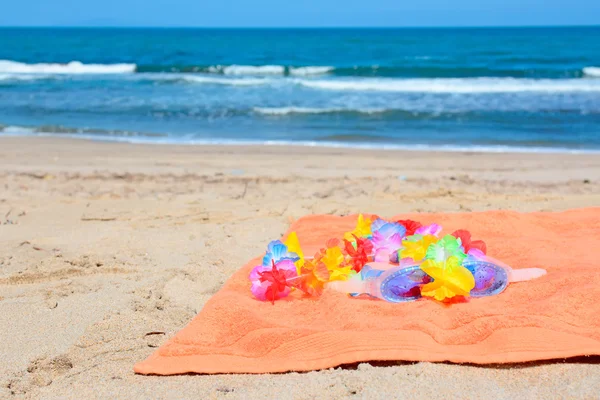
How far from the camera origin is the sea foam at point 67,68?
969 inches

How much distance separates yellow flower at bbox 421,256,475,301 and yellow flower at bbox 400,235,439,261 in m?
0.23

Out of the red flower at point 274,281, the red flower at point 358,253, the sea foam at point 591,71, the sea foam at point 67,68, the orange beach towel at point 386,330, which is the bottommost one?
the orange beach towel at point 386,330

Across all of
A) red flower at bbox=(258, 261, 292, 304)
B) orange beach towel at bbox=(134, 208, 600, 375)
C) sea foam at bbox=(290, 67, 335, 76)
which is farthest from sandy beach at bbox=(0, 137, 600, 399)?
sea foam at bbox=(290, 67, 335, 76)

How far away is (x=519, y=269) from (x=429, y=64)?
2118cm

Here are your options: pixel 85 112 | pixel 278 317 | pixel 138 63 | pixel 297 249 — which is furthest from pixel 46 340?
pixel 138 63

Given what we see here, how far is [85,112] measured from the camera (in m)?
12.1

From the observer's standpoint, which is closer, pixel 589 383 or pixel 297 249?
pixel 589 383

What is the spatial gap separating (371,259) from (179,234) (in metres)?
1.64

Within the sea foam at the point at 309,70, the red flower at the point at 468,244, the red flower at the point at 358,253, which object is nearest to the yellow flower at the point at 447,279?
the red flower at the point at 468,244

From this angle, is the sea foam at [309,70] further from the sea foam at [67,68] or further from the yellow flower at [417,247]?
the yellow flower at [417,247]

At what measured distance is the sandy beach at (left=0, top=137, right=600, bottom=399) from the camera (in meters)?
2.50

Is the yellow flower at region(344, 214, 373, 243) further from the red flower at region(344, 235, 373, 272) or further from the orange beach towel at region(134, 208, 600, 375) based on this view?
the orange beach towel at region(134, 208, 600, 375)

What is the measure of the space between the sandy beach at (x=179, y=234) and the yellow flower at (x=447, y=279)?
0.49 m

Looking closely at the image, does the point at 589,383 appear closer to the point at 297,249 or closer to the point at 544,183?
the point at 297,249
